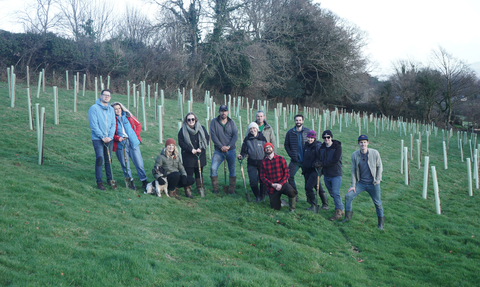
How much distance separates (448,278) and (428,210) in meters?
4.75

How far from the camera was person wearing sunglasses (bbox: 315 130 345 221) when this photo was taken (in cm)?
743

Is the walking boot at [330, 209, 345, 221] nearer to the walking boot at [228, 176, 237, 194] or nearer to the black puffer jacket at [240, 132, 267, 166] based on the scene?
the black puffer jacket at [240, 132, 267, 166]

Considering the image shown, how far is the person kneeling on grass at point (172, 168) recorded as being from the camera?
772cm

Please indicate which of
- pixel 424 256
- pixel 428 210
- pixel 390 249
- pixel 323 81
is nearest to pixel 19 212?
pixel 390 249

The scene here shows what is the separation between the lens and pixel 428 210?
9609mm

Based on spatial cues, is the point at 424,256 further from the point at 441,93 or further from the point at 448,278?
the point at 441,93

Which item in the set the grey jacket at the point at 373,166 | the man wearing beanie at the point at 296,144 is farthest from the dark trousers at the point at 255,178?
the grey jacket at the point at 373,166

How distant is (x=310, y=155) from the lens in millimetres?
7773

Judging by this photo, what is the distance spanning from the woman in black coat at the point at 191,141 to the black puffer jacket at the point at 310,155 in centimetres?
229

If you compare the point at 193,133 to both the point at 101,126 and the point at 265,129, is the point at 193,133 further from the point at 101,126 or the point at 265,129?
the point at 101,126

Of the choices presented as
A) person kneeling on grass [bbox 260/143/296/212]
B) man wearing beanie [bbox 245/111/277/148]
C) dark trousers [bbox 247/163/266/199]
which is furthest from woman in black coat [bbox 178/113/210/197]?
person kneeling on grass [bbox 260/143/296/212]

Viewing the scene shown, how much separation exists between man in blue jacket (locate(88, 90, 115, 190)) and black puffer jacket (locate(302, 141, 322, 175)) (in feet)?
13.8

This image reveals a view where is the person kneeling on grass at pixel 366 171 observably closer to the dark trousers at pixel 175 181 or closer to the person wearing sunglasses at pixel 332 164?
the person wearing sunglasses at pixel 332 164

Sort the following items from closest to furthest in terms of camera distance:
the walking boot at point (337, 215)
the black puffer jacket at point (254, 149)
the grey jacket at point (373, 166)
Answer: the grey jacket at point (373, 166), the walking boot at point (337, 215), the black puffer jacket at point (254, 149)
